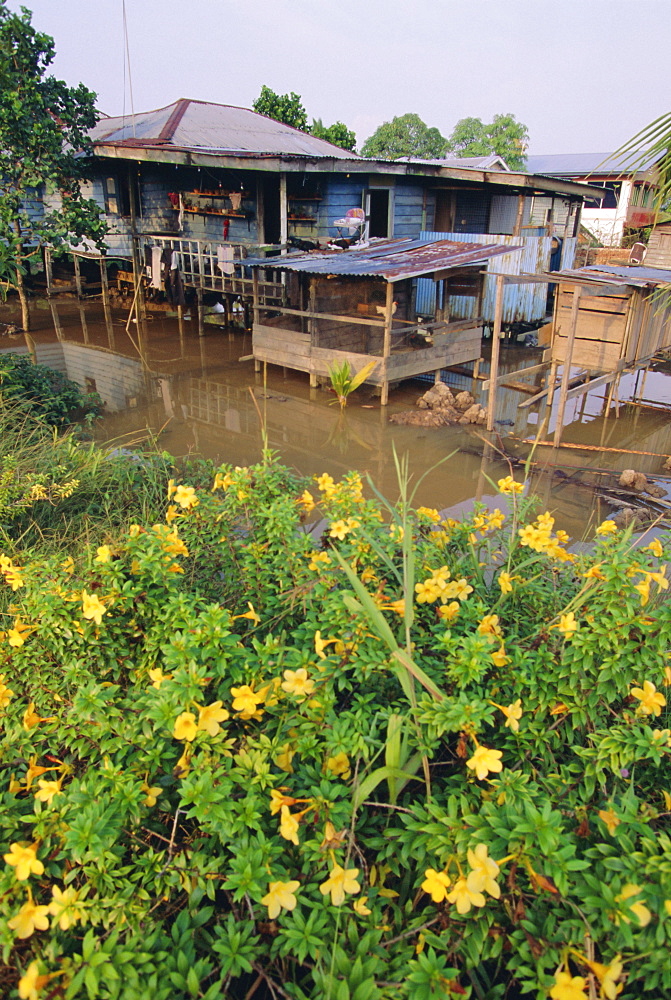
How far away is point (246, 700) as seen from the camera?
1902mm

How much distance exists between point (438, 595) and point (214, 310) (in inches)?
647

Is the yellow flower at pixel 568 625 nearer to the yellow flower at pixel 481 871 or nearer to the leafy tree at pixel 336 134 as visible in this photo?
the yellow flower at pixel 481 871

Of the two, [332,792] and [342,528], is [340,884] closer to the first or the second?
[332,792]

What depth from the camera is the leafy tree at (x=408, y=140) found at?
42094 mm

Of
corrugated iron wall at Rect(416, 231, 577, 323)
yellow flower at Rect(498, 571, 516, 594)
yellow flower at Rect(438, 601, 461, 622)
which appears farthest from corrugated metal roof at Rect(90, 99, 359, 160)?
yellow flower at Rect(438, 601, 461, 622)

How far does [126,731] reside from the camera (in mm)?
1960

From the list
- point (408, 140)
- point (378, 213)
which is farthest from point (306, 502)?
point (408, 140)

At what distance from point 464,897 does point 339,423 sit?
8698mm

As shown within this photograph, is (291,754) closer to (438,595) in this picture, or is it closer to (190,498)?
(438,595)

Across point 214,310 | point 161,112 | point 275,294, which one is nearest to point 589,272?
point 275,294

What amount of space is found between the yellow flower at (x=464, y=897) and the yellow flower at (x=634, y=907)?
0.30 m

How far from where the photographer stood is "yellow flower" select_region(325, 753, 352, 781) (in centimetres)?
189

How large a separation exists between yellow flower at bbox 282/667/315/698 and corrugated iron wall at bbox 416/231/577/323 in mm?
13475

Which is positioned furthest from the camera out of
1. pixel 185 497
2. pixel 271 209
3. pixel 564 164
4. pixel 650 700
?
pixel 564 164
